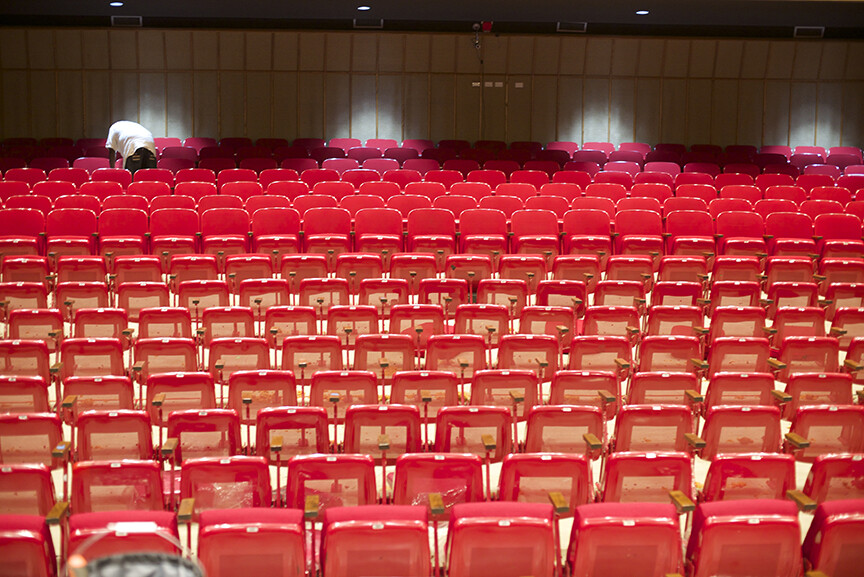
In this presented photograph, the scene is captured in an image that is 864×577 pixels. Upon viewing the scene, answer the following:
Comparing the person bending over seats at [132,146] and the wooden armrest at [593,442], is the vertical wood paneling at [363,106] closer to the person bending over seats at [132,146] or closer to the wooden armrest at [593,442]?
the person bending over seats at [132,146]

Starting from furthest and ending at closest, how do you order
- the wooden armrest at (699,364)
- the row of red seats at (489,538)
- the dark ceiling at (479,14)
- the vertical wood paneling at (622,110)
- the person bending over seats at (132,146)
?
the vertical wood paneling at (622,110) < the dark ceiling at (479,14) < the person bending over seats at (132,146) < the wooden armrest at (699,364) < the row of red seats at (489,538)

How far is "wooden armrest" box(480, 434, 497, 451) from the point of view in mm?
3594

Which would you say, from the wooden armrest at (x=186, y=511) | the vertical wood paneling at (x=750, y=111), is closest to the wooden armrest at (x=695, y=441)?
the wooden armrest at (x=186, y=511)

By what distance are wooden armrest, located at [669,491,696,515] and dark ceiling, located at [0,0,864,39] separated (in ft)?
24.2

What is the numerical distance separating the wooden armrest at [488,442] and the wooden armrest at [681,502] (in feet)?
2.44

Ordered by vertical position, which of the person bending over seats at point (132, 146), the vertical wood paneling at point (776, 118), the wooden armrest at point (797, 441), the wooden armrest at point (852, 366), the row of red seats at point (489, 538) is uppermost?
the vertical wood paneling at point (776, 118)

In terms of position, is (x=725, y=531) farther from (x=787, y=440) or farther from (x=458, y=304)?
(x=458, y=304)

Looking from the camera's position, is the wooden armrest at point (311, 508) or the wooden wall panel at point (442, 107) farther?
the wooden wall panel at point (442, 107)

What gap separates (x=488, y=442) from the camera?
3.63 metres

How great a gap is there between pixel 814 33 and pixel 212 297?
33.4 ft

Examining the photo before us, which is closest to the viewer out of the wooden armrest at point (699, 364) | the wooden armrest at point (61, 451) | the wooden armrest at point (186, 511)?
the wooden armrest at point (186, 511)

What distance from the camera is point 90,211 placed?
22.4 ft

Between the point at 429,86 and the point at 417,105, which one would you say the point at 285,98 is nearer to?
the point at 417,105

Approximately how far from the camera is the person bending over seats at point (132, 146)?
29.9 feet
